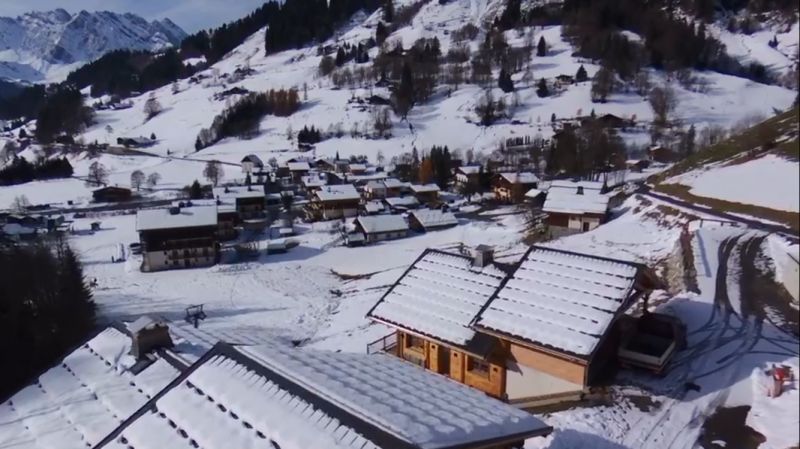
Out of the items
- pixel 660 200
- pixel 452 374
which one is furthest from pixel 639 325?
pixel 660 200

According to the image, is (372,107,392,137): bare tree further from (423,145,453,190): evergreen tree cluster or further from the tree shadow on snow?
the tree shadow on snow

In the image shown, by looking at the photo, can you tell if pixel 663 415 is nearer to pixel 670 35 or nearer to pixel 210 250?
pixel 210 250

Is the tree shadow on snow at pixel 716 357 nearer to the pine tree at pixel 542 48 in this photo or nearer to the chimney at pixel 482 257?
the chimney at pixel 482 257

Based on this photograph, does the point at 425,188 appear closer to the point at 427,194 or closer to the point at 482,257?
the point at 427,194

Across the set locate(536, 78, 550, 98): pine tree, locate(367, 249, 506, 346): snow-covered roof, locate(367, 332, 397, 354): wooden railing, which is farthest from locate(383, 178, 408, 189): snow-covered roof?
locate(367, 249, 506, 346): snow-covered roof

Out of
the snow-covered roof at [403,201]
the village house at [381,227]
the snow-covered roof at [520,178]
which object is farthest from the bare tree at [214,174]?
the snow-covered roof at [520,178]
